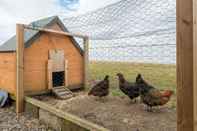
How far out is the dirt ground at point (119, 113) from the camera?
254 cm

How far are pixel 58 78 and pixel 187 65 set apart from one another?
4.09m

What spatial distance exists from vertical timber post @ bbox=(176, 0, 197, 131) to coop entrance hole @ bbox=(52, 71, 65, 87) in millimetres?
3948

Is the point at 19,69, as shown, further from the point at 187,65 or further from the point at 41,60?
the point at 187,65

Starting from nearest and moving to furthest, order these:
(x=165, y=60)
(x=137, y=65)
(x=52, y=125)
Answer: (x=52, y=125)
(x=165, y=60)
(x=137, y=65)

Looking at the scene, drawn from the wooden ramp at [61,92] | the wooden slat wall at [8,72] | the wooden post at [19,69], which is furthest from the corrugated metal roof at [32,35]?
the wooden ramp at [61,92]

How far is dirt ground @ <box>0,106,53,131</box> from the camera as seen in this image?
2.84 meters

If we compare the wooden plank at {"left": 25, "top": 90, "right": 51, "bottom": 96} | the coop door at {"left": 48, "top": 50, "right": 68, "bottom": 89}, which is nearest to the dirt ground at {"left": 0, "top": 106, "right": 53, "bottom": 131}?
the wooden plank at {"left": 25, "top": 90, "right": 51, "bottom": 96}

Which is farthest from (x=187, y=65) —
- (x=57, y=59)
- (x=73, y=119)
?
(x=57, y=59)

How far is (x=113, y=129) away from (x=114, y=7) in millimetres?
1803

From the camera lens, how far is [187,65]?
0.91m

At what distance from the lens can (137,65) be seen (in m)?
9.56

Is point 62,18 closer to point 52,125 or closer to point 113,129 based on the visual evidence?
point 52,125

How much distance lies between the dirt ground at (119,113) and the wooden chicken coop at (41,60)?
0.52m

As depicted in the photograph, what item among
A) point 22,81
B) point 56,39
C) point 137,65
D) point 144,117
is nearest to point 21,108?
point 22,81
